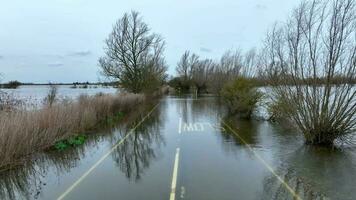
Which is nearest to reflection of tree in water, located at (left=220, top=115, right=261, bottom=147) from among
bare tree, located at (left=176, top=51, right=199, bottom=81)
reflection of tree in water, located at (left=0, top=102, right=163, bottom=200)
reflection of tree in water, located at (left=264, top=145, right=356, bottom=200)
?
reflection of tree in water, located at (left=264, top=145, right=356, bottom=200)

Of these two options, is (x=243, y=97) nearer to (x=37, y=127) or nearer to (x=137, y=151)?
(x=137, y=151)

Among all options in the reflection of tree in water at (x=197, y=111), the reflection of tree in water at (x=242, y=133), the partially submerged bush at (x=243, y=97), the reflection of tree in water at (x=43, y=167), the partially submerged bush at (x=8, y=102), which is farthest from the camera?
the reflection of tree in water at (x=197, y=111)

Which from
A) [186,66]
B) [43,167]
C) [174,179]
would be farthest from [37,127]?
[186,66]

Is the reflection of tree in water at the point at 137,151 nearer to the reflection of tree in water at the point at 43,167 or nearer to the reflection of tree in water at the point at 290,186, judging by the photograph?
the reflection of tree in water at the point at 43,167

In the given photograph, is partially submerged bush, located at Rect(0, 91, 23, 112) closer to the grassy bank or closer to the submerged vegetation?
the grassy bank

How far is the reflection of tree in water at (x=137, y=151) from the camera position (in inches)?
406

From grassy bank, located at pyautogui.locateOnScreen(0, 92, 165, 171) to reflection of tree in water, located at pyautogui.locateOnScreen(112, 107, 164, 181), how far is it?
2238mm

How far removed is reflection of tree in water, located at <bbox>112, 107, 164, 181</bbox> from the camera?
33.9ft

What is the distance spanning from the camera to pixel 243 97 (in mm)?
26484

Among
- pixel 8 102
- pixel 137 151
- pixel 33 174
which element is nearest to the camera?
pixel 33 174

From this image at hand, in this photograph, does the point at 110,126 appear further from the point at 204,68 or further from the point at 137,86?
the point at 204,68

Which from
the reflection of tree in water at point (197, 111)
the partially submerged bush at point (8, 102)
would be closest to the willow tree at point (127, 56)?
the reflection of tree in water at point (197, 111)

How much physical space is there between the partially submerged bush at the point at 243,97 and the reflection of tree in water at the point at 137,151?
28.0ft

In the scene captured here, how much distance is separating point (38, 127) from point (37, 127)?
31mm
